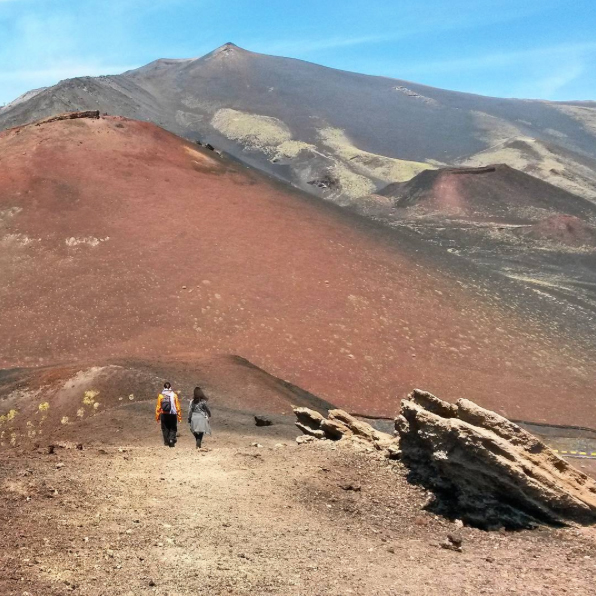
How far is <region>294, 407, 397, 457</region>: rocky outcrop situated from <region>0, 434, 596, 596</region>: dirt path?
3.15ft

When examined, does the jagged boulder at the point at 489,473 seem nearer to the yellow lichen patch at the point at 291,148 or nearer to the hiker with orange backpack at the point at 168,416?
the hiker with orange backpack at the point at 168,416

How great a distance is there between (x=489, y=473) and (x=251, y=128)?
79601 mm

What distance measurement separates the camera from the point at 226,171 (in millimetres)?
29047

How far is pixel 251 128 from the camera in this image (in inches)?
3268

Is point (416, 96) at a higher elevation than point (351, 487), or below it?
higher

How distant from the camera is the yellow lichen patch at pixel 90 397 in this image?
11.7 meters

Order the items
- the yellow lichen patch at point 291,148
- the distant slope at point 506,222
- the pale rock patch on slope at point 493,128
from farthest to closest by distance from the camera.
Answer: the pale rock patch on slope at point 493,128
the yellow lichen patch at point 291,148
the distant slope at point 506,222

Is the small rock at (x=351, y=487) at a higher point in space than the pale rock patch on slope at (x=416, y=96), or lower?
lower

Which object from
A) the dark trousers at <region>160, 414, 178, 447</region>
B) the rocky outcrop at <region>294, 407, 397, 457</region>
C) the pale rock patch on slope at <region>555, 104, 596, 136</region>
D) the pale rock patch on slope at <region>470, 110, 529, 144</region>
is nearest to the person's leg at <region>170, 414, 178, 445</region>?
the dark trousers at <region>160, 414, 178, 447</region>

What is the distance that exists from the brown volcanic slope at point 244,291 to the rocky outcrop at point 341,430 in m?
6.55

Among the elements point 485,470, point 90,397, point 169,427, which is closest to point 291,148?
point 90,397

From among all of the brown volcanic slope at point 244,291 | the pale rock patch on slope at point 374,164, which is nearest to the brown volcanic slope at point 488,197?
the pale rock patch on slope at point 374,164

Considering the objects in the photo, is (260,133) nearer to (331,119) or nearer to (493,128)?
(331,119)

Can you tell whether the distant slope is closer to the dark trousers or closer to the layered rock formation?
the layered rock formation
